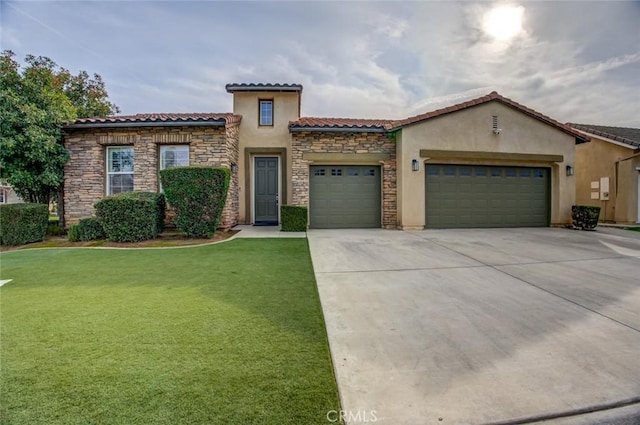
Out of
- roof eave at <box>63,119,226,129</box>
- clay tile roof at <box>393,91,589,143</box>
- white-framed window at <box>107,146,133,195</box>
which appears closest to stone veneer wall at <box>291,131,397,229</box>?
clay tile roof at <box>393,91,589,143</box>

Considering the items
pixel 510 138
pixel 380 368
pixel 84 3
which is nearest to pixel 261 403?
pixel 380 368

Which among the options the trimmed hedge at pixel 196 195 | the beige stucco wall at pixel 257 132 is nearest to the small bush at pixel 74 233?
the trimmed hedge at pixel 196 195

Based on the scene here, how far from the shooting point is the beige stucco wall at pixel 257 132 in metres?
11.7

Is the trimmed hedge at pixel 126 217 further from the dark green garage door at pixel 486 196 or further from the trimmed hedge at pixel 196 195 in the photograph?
the dark green garage door at pixel 486 196

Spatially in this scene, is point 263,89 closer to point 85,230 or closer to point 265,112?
point 265,112

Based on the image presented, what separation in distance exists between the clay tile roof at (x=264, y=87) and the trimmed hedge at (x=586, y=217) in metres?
11.3

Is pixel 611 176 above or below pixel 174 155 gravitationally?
below

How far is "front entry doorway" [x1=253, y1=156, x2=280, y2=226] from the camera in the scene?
466 inches

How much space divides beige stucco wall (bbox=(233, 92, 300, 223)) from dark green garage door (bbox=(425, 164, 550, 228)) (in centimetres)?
560

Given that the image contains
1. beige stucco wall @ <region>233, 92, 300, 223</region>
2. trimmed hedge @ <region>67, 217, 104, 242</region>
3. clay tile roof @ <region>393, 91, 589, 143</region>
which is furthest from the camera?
beige stucco wall @ <region>233, 92, 300, 223</region>

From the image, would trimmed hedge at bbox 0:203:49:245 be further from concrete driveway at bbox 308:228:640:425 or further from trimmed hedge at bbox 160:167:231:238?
concrete driveway at bbox 308:228:640:425

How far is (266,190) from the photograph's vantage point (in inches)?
468
